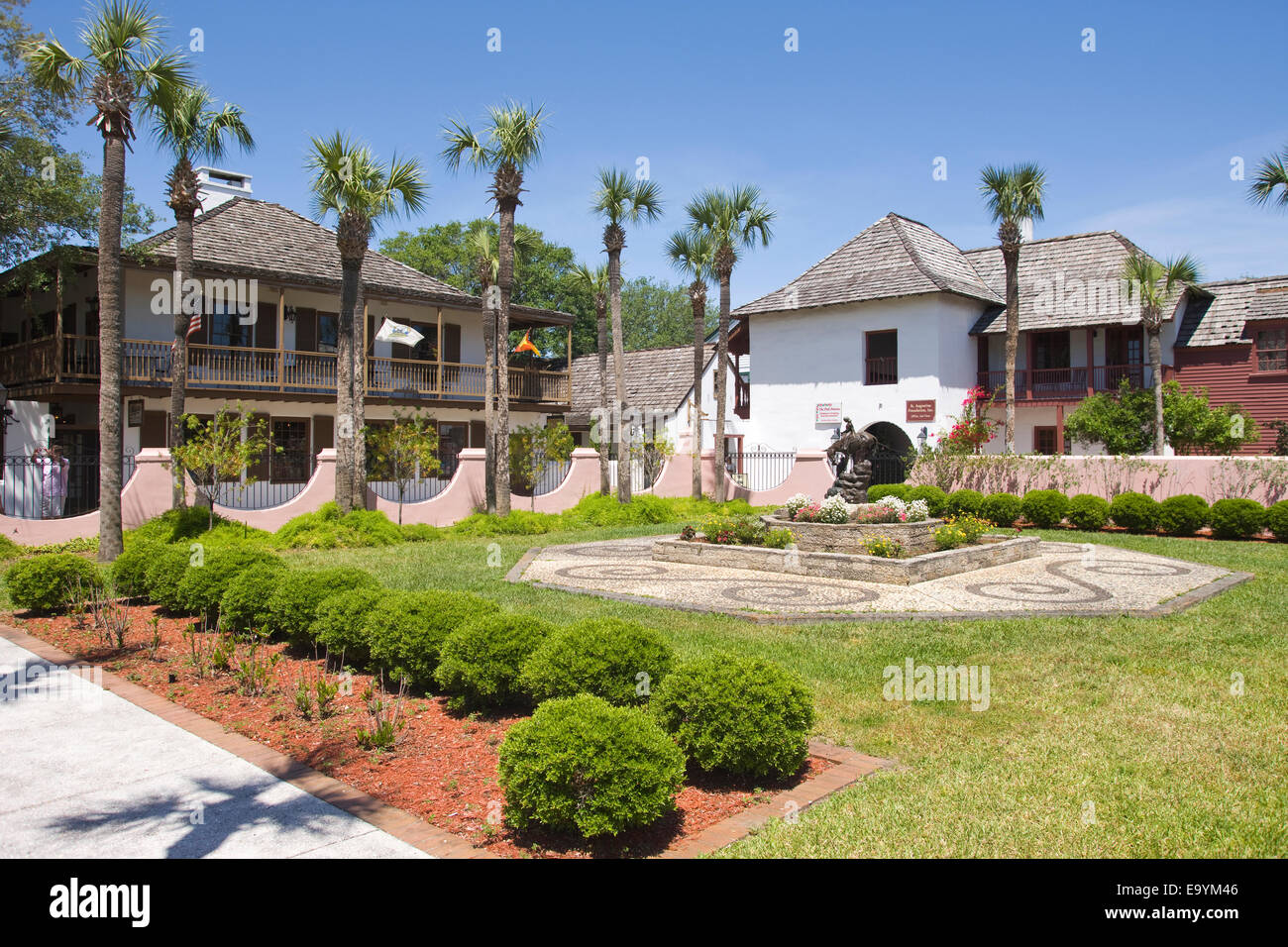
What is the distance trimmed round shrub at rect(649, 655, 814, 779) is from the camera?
16.6 feet

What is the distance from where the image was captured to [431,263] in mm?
54125

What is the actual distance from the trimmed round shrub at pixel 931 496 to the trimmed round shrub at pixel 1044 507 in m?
1.82

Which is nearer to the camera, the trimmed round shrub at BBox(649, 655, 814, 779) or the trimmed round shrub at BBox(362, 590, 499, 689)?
the trimmed round shrub at BBox(649, 655, 814, 779)

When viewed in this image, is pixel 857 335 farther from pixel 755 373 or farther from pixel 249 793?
pixel 249 793

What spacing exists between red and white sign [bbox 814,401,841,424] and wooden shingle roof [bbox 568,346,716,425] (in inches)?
362

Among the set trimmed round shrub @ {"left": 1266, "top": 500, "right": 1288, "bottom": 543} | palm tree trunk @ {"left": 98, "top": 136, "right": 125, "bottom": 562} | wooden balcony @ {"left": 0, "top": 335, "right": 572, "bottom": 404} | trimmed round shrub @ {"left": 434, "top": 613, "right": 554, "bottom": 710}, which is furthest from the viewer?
wooden balcony @ {"left": 0, "top": 335, "right": 572, "bottom": 404}

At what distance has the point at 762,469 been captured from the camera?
2811 centimetres

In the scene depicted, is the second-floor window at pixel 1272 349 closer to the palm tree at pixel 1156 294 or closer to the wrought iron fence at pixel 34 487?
the palm tree at pixel 1156 294

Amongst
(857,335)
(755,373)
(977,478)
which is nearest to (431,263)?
(755,373)

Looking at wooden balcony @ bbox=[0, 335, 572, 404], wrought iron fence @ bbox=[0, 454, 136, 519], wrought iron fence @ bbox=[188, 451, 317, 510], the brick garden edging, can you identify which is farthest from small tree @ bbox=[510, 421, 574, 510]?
the brick garden edging

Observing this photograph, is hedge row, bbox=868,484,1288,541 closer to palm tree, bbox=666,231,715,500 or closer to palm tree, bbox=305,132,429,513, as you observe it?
palm tree, bbox=666,231,715,500

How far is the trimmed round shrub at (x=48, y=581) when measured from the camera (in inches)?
393
